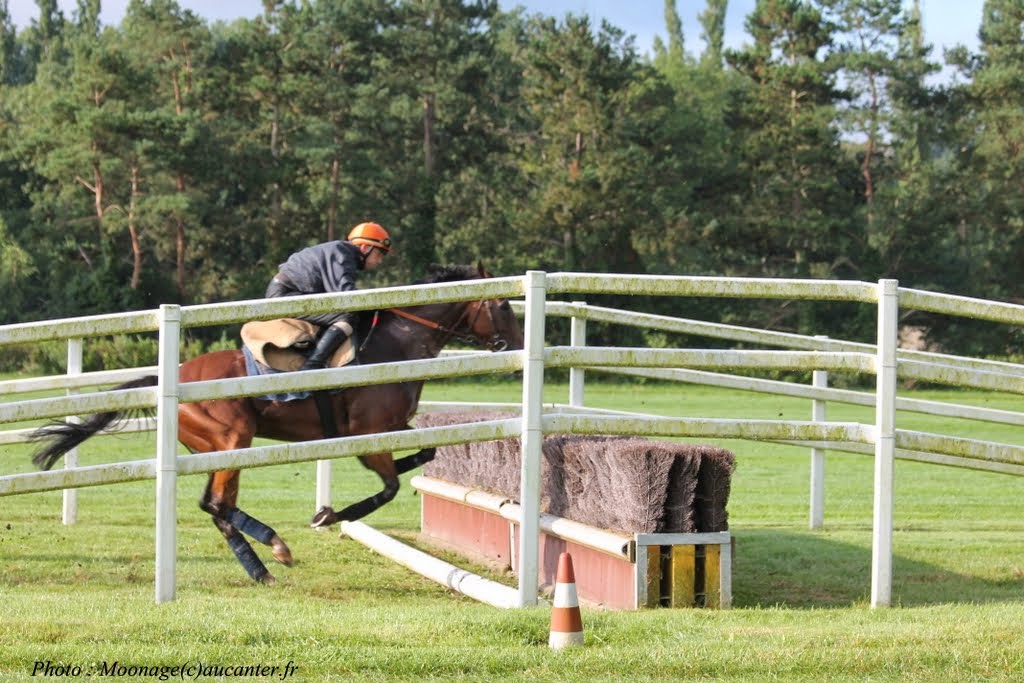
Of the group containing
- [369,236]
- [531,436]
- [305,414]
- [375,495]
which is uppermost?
[369,236]

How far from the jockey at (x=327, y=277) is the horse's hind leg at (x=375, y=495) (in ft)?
2.74

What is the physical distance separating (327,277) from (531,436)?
8.47 feet

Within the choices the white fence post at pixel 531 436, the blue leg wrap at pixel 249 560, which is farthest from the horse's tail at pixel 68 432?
the white fence post at pixel 531 436

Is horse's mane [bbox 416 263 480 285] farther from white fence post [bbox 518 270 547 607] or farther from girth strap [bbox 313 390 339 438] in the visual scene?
white fence post [bbox 518 270 547 607]

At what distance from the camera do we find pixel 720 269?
174ft

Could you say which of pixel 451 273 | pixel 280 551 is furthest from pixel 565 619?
pixel 451 273

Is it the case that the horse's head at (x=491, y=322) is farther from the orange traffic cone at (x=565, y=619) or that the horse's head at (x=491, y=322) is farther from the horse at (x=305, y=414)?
the orange traffic cone at (x=565, y=619)

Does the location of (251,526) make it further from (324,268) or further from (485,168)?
(485,168)

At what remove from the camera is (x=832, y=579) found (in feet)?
30.1

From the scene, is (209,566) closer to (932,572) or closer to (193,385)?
(193,385)

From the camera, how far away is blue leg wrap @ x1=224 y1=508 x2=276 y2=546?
9.15 metres

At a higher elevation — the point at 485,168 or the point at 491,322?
the point at 485,168

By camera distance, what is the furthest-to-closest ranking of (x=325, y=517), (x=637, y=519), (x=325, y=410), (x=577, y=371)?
(x=577, y=371)
(x=325, y=517)
(x=325, y=410)
(x=637, y=519)

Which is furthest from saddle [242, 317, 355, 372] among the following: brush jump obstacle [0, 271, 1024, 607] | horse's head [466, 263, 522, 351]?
brush jump obstacle [0, 271, 1024, 607]
